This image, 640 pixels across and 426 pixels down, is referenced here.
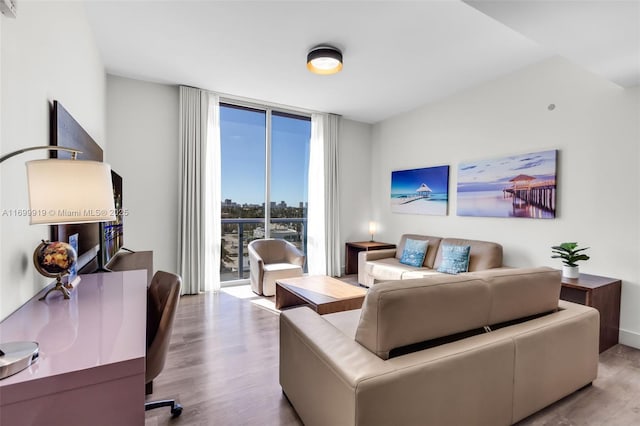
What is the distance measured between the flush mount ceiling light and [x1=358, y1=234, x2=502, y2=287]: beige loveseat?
2553 mm

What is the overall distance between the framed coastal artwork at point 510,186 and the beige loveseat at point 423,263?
0.43 meters

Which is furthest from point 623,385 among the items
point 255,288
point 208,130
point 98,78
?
point 98,78

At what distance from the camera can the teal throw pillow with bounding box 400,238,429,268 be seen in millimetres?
4238

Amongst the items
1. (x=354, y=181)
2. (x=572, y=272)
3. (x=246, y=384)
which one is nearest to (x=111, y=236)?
(x=246, y=384)

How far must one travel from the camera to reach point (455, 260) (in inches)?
147

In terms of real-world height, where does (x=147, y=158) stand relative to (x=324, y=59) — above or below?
below

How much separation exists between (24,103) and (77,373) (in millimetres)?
1247

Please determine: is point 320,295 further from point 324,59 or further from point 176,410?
point 324,59

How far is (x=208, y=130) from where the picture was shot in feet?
14.2

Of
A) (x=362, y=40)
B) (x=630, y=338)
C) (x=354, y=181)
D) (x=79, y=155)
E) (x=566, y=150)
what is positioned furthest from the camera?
(x=354, y=181)

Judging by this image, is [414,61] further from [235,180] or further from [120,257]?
[120,257]

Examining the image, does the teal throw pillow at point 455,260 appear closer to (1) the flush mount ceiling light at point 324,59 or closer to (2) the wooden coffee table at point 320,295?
(2) the wooden coffee table at point 320,295

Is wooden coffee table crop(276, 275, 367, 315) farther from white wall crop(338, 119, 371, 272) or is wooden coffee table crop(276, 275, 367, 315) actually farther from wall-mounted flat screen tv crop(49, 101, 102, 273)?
white wall crop(338, 119, 371, 272)

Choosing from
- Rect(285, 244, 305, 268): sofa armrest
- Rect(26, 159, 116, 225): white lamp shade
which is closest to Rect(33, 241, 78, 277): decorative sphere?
Rect(26, 159, 116, 225): white lamp shade
